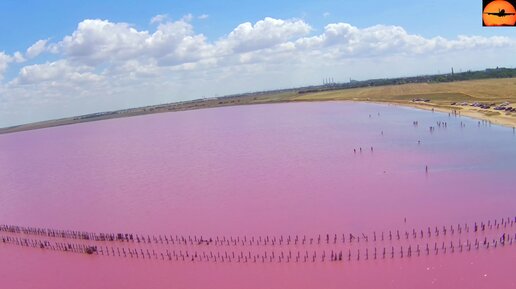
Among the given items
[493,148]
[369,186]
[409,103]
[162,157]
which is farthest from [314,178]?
[409,103]
